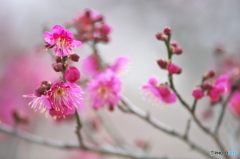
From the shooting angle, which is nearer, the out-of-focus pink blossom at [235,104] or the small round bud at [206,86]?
the small round bud at [206,86]

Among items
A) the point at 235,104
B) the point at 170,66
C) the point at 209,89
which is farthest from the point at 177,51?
the point at 235,104

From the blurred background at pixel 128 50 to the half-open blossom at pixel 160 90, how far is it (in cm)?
134

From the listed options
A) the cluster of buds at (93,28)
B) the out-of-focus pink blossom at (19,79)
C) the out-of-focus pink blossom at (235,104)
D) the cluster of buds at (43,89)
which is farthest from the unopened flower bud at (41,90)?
the out-of-focus pink blossom at (19,79)

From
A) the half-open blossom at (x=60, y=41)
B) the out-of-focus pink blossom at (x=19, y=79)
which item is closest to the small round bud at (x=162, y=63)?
the half-open blossom at (x=60, y=41)

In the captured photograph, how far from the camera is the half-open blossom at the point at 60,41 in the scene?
774 mm

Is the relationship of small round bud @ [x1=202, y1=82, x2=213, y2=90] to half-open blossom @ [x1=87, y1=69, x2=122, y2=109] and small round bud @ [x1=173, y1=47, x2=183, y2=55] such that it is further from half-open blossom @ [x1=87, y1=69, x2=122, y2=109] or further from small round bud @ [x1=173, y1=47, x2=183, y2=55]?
half-open blossom @ [x1=87, y1=69, x2=122, y2=109]

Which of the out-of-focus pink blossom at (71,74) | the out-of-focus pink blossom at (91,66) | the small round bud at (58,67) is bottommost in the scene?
the out-of-focus pink blossom at (71,74)

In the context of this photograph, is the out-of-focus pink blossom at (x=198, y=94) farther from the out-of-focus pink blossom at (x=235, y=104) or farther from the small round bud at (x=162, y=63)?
the out-of-focus pink blossom at (x=235, y=104)

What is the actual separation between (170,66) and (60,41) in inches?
12.5

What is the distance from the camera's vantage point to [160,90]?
93 centimetres

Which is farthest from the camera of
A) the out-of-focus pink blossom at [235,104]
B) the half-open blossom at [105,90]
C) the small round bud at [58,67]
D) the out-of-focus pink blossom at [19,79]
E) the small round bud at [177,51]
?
the out-of-focus pink blossom at [19,79]

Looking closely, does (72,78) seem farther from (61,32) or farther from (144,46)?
(144,46)

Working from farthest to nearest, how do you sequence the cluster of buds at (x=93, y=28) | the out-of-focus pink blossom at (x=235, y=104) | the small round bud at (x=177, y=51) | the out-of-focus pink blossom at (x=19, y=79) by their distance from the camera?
the out-of-focus pink blossom at (x=19, y=79) < the out-of-focus pink blossom at (x=235, y=104) < the cluster of buds at (x=93, y=28) < the small round bud at (x=177, y=51)

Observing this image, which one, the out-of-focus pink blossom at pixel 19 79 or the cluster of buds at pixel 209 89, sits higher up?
the out-of-focus pink blossom at pixel 19 79
